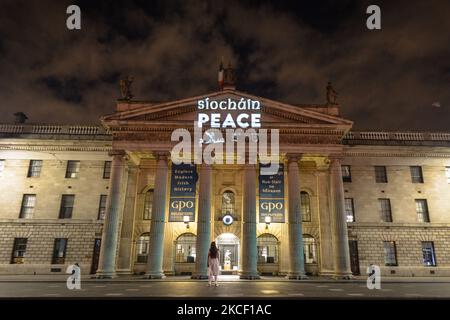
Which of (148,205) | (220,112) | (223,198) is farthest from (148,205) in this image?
(220,112)

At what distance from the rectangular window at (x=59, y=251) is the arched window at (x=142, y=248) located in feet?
22.6

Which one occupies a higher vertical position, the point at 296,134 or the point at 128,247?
the point at 296,134

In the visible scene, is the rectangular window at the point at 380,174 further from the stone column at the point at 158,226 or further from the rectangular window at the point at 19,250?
the rectangular window at the point at 19,250

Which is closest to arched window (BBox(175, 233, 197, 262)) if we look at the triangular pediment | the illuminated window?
the illuminated window

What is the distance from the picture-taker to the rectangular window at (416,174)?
33.9 meters

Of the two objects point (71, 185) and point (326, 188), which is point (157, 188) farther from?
point (326, 188)

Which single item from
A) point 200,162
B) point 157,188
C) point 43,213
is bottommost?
point 43,213

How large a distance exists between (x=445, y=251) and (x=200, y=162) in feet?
82.6

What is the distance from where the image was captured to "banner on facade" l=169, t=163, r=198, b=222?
28.6 m

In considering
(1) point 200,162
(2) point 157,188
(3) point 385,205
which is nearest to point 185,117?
(1) point 200,162

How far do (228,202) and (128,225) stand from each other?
9.99 metres

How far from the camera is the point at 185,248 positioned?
32.6 m

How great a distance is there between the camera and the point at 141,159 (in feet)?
110
